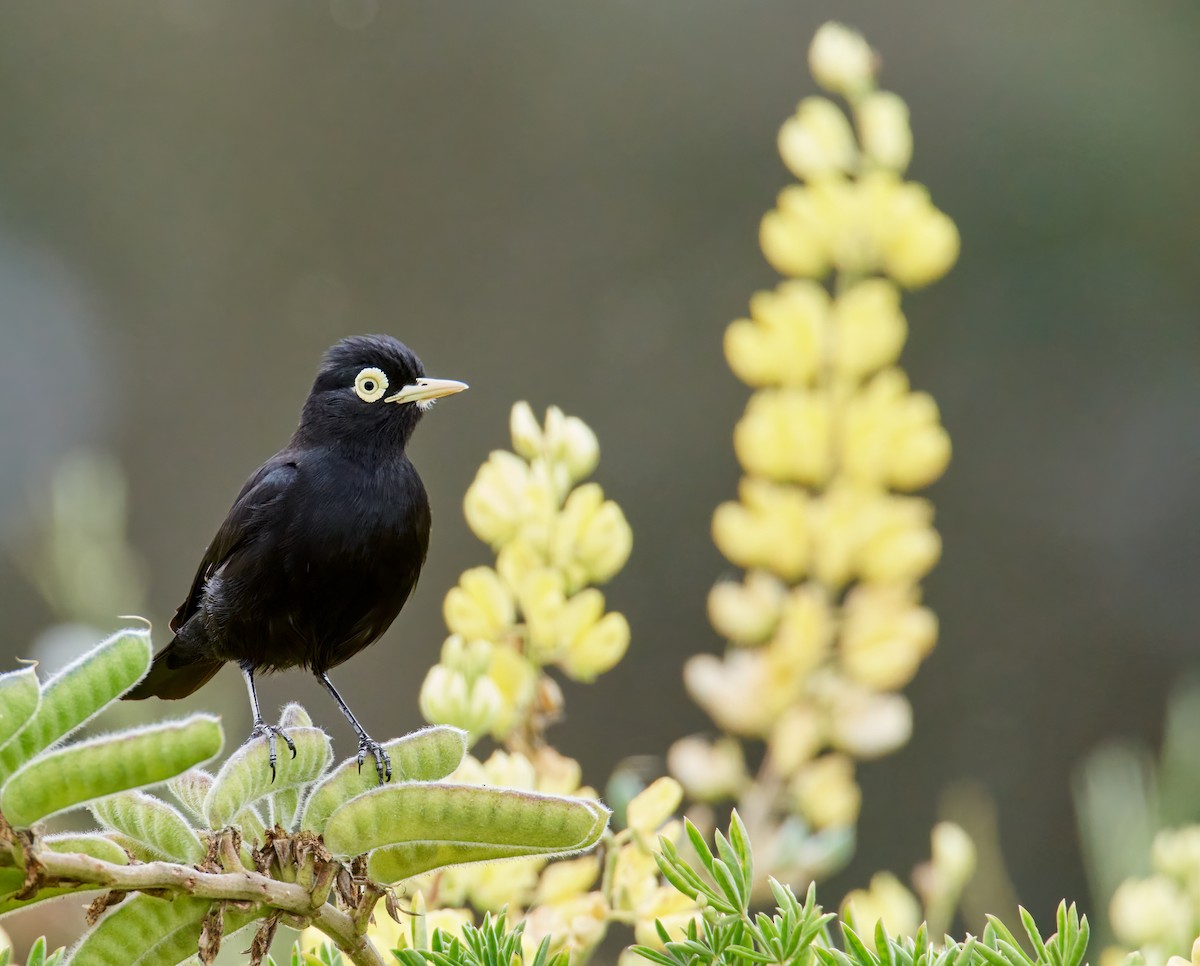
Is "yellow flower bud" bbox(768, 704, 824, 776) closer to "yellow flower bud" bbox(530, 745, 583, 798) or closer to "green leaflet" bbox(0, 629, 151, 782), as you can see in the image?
"yellow flower bud" bbox(530, 745, 583, 798)

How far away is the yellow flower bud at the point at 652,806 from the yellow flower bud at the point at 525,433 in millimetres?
275

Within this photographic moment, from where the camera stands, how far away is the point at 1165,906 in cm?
83

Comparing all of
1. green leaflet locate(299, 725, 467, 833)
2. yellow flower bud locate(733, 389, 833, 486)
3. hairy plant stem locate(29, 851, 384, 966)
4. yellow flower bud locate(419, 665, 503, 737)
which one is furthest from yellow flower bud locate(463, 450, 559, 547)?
hairy plant stem locate(29, 851, 384, 966)

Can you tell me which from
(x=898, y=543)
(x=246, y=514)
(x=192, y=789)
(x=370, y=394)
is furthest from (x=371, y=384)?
(x=192, y=789)

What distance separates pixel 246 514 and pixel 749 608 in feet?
2.01

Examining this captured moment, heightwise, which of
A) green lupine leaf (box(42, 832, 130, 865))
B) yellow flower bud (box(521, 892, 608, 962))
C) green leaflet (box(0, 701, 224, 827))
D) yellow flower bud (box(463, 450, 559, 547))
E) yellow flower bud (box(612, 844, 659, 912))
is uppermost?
yellow flower bud (box(463, 450, 559, 547))

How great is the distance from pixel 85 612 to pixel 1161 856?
973 mm

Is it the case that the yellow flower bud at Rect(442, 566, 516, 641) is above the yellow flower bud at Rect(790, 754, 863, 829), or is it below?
above

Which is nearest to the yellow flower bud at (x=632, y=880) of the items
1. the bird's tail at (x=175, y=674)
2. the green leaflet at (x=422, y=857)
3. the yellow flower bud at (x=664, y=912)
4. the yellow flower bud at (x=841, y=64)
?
the yellow flower bud at (x=664, y=912)

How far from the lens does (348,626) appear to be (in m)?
1.44

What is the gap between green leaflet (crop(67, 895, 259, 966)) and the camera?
0.55 m

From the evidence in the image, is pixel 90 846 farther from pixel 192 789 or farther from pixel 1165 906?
pixel 1165 906

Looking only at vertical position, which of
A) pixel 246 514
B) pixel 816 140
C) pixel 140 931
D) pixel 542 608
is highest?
pixel 816 140

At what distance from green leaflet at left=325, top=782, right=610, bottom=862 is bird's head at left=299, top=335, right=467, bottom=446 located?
1.05 m
